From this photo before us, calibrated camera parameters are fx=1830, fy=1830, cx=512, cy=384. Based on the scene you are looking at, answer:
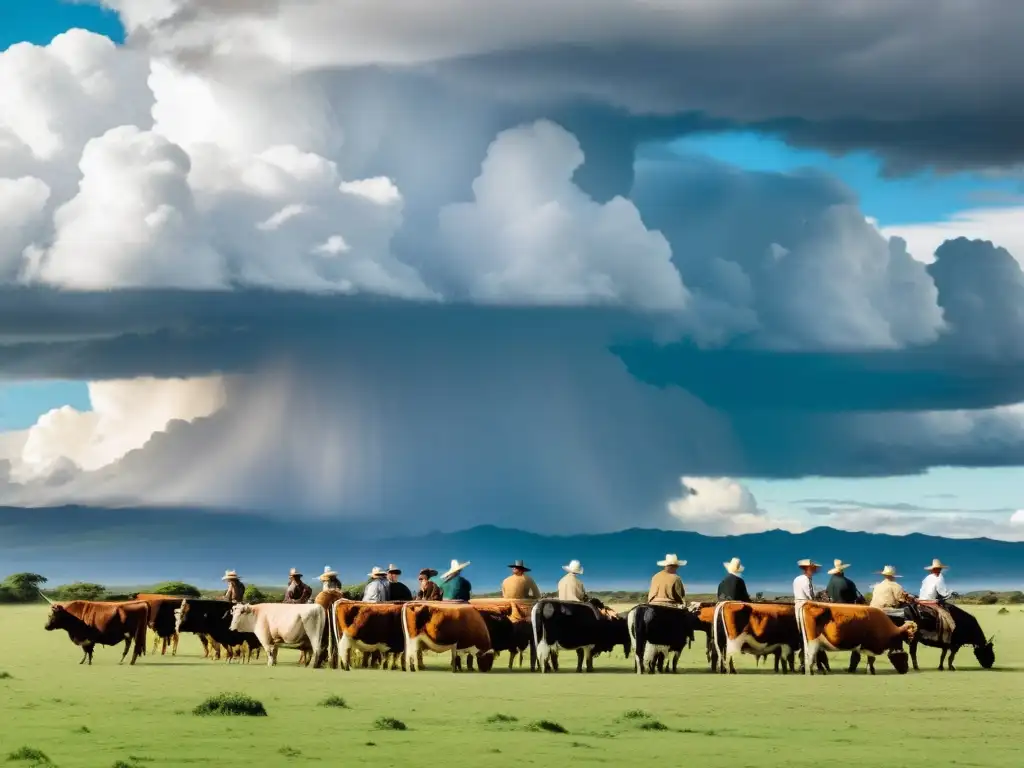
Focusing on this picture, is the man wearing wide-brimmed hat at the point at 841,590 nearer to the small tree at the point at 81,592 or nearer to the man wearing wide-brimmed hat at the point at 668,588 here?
the man wearing wide-brimmed hat at the point at 668,588

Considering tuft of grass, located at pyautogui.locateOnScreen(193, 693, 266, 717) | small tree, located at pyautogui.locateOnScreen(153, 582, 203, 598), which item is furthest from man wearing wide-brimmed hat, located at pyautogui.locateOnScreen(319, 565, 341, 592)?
small tree, located at pyautogui.locateOnScreen(153, 582, 203, 598)

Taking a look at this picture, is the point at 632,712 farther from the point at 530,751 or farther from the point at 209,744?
the point at 209,744

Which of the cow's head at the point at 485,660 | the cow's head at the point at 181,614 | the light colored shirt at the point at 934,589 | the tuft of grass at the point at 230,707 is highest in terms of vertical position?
the light colored shirt at the point at 934,589

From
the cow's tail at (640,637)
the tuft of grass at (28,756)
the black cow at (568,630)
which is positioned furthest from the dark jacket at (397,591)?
the tuft of grass at (28,756)

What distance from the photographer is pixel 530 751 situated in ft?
72.5

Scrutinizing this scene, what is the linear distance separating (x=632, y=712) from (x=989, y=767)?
6.39 meters

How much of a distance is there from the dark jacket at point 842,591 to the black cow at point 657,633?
4.29 m

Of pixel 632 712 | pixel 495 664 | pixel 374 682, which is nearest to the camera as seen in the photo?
pixel 632 712

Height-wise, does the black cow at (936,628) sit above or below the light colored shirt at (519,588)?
below

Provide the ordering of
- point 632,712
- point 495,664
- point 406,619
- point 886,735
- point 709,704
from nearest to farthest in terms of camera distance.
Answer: point 886,735 < point 632,712 < point 709,704 < point 406,619 < point 495,664

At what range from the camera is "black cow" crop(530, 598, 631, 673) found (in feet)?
124

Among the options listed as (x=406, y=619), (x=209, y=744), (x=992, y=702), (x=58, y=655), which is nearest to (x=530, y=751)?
(x=209, y=744)

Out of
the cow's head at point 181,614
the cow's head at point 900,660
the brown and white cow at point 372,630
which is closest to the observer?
the brown and white cow at point 372,630

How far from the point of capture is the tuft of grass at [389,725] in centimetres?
2423
